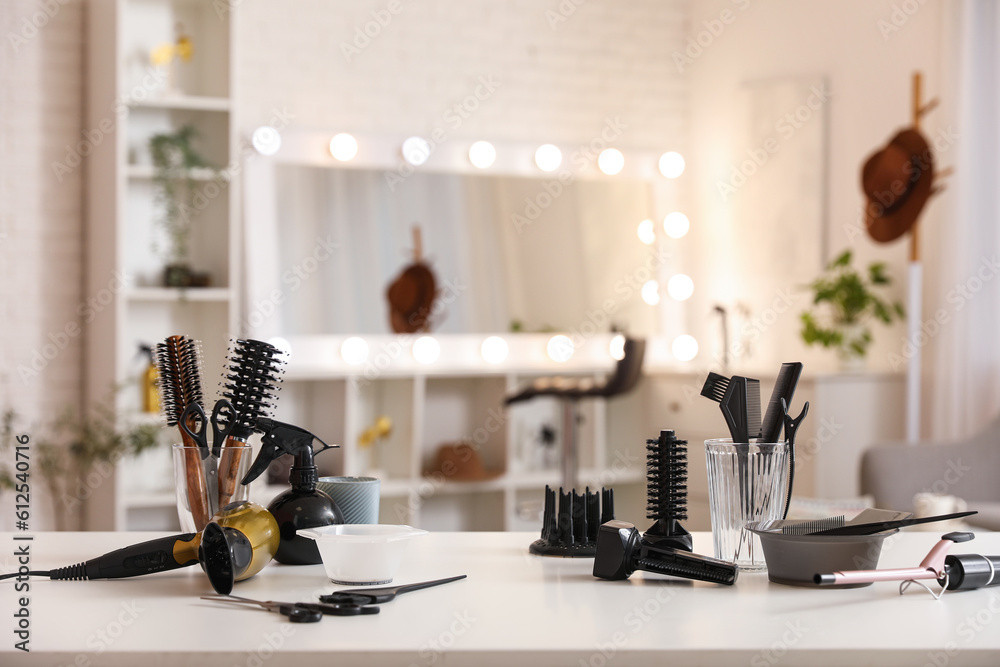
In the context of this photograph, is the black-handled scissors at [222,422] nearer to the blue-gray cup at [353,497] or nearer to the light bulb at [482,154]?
the blue-gray cup at [353,497]

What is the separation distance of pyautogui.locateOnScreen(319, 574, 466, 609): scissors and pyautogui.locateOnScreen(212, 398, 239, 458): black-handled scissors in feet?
0.92

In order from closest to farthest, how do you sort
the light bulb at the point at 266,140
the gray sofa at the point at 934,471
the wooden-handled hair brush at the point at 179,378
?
the wooden-handled hair brush at the point at 179,378 < the gray sofa at the point at 934,471 < the light bulb at the point at 266,140

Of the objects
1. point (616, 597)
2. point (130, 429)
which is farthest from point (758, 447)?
point (130, 429)

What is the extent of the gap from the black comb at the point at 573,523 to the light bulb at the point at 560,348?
3.44m

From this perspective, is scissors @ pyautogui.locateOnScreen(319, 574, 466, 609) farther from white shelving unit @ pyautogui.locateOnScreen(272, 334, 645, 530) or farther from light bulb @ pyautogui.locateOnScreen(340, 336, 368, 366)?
light bulb @ pyautogui.locateOnScreen(340, 336, 368, 366)

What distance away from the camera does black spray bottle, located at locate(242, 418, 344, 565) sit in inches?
48.6

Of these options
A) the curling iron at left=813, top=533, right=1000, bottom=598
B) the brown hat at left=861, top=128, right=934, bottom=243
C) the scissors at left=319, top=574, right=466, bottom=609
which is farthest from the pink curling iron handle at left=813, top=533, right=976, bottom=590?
the brown hat at left=861, top=128, right=934, bottom=243

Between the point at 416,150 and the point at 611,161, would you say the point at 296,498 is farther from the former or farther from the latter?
the point at 611,161

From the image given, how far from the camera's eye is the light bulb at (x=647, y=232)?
→ 16.6ft

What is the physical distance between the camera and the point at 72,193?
397cm

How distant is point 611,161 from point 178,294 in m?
2.33

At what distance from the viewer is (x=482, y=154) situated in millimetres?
4746

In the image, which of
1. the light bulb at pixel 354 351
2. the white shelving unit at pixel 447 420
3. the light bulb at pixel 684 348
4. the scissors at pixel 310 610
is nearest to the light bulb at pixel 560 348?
the white shelving unit at pixel 447 420

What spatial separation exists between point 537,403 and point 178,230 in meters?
1.85
